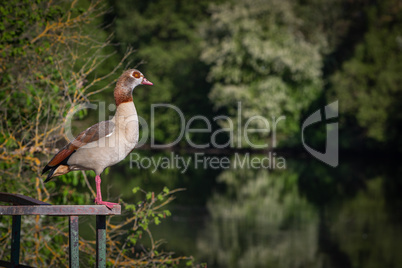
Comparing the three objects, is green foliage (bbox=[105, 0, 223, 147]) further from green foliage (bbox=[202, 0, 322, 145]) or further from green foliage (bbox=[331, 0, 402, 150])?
green foliage (bbox=[331, 0, 402, 150])

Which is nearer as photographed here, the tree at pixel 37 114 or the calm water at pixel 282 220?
the tree at pixel 37 114

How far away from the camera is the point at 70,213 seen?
4191 mm

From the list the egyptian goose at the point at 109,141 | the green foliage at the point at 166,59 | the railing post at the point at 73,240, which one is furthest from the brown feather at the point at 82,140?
the green foliage at the point at 166,59

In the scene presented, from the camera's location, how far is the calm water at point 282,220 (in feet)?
58.7

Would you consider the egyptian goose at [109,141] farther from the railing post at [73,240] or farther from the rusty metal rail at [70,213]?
the railing post at [73,240]

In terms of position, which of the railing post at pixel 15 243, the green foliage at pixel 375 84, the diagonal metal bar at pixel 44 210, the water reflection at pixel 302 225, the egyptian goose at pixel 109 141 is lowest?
the water reflection at pixel 302 225

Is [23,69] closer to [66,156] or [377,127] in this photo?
[66,156]

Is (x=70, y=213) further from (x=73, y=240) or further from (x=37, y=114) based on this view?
(x=37, y=114)

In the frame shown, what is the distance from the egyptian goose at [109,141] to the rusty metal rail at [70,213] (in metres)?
0.50

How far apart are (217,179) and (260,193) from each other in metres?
5.50

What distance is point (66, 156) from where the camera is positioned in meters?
5.14

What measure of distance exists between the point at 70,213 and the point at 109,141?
0.98m

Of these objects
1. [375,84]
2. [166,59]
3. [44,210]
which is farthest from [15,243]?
[166,59]

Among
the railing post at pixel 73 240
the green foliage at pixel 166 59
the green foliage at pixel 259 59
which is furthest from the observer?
the green foliage at pixel 166 59
